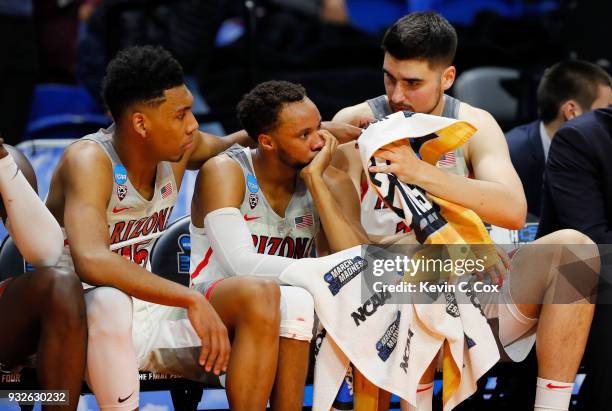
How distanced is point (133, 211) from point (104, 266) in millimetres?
390

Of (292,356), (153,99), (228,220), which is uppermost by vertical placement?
(153,99)

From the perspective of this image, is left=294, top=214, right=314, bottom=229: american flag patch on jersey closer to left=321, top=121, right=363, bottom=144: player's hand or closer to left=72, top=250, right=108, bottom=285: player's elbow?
left=321, top=121, right=363, bottom=144: player's hand

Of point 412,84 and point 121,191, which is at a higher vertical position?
point 412,84

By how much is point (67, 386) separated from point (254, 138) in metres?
1.13

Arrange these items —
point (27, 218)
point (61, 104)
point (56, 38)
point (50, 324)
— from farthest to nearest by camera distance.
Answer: point (56, 38), point (61, 104), point (27, 218), point (50, 324)

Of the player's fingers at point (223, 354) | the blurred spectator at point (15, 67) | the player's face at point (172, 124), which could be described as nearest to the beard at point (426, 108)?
the player's face at point (172, 124)

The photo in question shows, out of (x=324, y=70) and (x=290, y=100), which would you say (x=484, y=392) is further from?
(x=324, y=70)

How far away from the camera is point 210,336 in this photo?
9.58ft

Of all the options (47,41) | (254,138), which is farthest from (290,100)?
(47,41)

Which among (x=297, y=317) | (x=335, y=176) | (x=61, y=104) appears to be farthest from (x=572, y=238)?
(x=61, y=104)

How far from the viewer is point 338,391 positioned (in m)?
3.13

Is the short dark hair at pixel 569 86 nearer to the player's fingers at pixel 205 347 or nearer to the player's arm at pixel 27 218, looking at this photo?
the player's fingers at pixel 205 347

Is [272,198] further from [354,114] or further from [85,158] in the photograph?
[85,158]

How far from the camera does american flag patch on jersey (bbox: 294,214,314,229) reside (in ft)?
11.5
